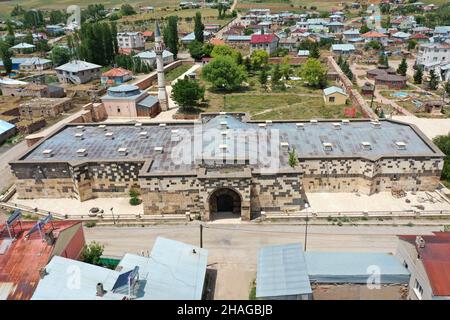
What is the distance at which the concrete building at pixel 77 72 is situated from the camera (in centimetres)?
9912

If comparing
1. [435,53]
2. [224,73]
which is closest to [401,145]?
[224,73]

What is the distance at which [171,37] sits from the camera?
11931cm

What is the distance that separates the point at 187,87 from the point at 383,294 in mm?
56414

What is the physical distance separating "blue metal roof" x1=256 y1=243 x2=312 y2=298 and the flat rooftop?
12.3m

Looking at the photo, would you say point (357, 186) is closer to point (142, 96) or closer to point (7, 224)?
point (7, 224)

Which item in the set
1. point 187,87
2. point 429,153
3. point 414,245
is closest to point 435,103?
point 429,153

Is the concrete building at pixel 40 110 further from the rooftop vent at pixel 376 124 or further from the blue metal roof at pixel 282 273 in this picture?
the blue metal roof at pixel 282 273

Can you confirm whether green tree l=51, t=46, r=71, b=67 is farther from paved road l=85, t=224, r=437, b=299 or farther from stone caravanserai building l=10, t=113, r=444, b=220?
paved road l=85, t=224, r=437, b=299

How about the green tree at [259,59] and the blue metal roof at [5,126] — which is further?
the green tree at [259,59]

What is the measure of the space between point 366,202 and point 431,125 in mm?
34185

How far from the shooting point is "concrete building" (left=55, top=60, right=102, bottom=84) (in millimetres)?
99125

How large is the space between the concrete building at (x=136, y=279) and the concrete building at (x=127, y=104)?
48.1 m

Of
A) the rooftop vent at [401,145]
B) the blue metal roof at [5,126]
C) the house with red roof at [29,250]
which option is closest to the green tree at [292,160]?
the rooftop vent at [401,145]

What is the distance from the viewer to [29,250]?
2631 cm
